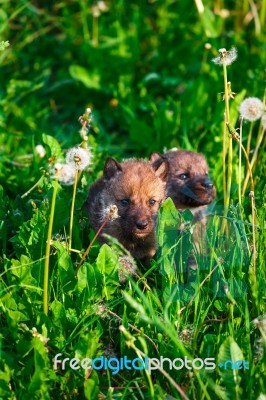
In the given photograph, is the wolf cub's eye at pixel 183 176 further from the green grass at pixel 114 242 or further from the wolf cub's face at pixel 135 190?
the wolf cub's face at pixel 135 190

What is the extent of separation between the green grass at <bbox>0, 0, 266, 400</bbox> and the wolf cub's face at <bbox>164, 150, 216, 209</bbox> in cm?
20

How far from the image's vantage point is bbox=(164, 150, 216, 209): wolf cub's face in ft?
16.8

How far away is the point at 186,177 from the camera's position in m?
5.33

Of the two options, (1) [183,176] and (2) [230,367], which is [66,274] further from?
(1) [183,176]

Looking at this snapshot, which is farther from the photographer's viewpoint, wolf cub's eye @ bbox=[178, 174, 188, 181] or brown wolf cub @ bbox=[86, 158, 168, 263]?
wolf cub's eye @ bbox=[178, 174, 188, 181]

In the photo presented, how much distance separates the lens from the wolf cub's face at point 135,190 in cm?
453

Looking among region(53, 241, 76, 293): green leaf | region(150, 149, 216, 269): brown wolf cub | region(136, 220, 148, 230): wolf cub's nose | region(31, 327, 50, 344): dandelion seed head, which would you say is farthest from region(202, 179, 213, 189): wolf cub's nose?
region(31, 327, 50, 344): dandelion seed head

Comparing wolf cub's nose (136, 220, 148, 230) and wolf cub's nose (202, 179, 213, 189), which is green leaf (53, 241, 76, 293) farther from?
wolf cub's nose (202, 179, 213, 189)

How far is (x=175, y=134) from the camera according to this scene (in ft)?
20.1

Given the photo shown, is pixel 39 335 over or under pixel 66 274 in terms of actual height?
under

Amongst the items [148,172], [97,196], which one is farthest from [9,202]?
[148,172]

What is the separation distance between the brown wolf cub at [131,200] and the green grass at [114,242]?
5.4 inches

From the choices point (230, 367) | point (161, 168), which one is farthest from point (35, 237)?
point (230, 367)

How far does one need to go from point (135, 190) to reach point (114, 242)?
1.42m
